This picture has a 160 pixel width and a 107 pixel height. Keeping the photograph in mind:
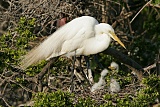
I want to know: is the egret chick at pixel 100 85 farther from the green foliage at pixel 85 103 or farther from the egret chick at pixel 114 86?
the green foliage at pixel 85 103

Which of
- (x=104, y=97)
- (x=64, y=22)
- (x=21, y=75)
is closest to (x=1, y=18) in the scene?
(x=64, y=22)

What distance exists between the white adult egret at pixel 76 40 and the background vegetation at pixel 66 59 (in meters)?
0.09

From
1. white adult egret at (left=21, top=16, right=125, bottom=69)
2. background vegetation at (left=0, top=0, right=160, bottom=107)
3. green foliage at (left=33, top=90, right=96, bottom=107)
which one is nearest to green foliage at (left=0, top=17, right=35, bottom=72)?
background vegetation at (left=0, top=0, right=160, bottom=107)

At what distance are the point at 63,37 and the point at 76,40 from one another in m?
0.10

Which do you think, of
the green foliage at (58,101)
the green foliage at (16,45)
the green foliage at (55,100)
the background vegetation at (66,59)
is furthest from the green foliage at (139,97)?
the green foliage at (16,45)

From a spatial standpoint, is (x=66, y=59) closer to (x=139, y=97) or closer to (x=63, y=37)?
(x=63, y=37)

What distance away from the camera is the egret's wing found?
4539 mm

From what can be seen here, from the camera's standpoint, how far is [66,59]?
16.1 ft

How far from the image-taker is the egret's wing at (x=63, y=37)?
4539 millimetres

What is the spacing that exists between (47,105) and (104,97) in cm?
40

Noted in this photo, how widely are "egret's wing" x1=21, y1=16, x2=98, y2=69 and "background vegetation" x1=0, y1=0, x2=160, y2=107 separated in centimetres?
9

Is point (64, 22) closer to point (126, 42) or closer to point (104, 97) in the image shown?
point (126, 42)

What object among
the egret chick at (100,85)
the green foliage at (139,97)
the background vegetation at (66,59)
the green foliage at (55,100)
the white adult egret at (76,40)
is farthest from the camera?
the white adult egret at (76,40)

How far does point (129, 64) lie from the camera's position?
14.7ft
